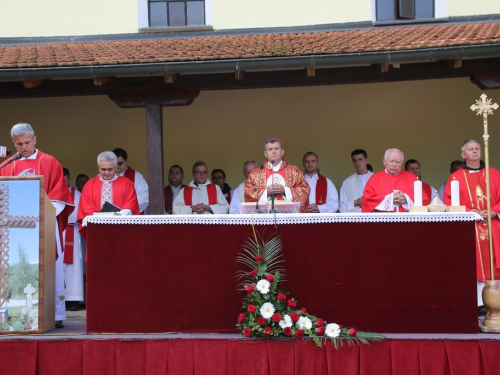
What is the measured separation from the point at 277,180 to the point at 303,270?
61.3 inches

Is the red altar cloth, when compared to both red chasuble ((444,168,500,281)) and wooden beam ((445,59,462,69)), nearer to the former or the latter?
red chasuble ((444,168,500,281))

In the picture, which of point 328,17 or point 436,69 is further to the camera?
point 328,17

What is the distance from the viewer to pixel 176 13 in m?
12.9

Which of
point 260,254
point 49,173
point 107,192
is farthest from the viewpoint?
point 107,192

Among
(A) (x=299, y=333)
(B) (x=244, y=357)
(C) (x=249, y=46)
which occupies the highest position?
(C) (x=249, y=46)

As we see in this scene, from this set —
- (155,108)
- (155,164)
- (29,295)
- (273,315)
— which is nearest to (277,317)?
(273,315)

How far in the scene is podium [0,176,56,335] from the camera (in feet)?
23.7

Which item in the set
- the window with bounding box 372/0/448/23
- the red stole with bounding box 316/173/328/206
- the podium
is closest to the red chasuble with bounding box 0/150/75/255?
the podium

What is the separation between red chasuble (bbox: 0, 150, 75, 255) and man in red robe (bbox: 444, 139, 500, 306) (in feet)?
13.8

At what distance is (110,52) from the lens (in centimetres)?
1070

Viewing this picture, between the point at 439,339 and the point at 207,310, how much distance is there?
78.9 inches

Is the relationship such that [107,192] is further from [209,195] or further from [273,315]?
[273,315]

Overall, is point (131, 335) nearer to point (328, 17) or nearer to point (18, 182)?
point (18, 182)

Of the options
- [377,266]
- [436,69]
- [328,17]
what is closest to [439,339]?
[377,266]
